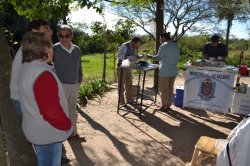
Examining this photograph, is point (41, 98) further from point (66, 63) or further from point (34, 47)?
point (66, 63)

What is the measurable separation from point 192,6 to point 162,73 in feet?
29.2

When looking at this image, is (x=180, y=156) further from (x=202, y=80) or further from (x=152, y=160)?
(x=202, y=80)

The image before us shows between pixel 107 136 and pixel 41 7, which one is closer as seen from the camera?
pixel 41 7

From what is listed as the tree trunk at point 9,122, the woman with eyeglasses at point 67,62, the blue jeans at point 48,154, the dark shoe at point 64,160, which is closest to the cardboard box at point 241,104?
the woman with eyeglasses at point 67,62

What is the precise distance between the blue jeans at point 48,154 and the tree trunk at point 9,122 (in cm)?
82

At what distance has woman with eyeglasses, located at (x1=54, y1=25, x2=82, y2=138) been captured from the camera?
5115 millimetres

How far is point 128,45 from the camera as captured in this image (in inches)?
321

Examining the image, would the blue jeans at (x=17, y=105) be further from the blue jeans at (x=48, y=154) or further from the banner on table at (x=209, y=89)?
the banner on table at (x=209, y=89)

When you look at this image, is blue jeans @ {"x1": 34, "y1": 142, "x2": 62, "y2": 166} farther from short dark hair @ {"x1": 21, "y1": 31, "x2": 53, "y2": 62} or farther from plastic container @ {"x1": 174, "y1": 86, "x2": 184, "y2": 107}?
plastic container @ {"x1": 174, "y1": 86, "x2": 184, "y2": 107}

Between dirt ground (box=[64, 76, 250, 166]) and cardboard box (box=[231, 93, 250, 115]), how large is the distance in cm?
22

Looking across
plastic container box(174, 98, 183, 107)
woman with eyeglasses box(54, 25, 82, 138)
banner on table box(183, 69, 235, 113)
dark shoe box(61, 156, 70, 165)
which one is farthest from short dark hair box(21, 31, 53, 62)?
plastic container box(174, 98, 183, 107)

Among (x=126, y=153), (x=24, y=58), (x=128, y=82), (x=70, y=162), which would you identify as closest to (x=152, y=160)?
(x=126, y=153)

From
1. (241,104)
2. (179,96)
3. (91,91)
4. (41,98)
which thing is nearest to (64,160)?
(41,98)

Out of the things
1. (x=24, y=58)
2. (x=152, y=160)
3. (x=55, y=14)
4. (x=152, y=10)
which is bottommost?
(x=152, y=160)
